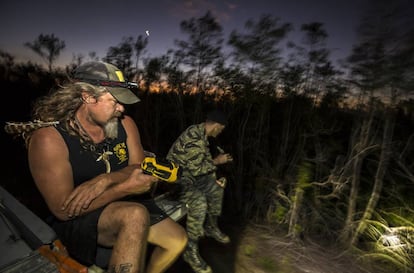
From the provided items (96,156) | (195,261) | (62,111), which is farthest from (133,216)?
(195,261)

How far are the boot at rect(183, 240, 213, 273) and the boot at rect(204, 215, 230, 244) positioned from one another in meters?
0.76

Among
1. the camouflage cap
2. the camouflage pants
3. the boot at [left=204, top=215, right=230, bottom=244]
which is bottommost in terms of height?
the boot at [left=204, top=215, right=230, bottom=244]

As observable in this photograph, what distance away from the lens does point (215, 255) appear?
3.51 metres

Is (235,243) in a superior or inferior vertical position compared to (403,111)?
inferior

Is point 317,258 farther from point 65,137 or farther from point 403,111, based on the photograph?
point 65,137

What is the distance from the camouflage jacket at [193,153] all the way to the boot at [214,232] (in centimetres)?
78

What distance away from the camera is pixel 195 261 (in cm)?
304

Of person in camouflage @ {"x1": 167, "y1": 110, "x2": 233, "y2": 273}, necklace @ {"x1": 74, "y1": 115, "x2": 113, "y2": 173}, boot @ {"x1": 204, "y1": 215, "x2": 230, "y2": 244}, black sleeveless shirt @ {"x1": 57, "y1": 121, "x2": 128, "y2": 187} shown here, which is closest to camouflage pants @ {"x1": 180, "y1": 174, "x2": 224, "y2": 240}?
person in camouflage @ {"x1": 167, "y1": 110, "x2": 233, "y2": 273}

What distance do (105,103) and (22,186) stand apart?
877 cm

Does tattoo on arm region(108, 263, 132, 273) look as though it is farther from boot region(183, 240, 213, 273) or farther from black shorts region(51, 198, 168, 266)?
boot region(183, 240, 213, 273)

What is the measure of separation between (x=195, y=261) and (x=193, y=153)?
1430 millimetres

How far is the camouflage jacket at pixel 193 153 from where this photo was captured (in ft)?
12.0

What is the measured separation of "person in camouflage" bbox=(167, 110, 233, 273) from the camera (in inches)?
132

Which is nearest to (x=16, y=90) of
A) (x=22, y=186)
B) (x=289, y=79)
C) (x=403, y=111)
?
(x=22, y=186)
